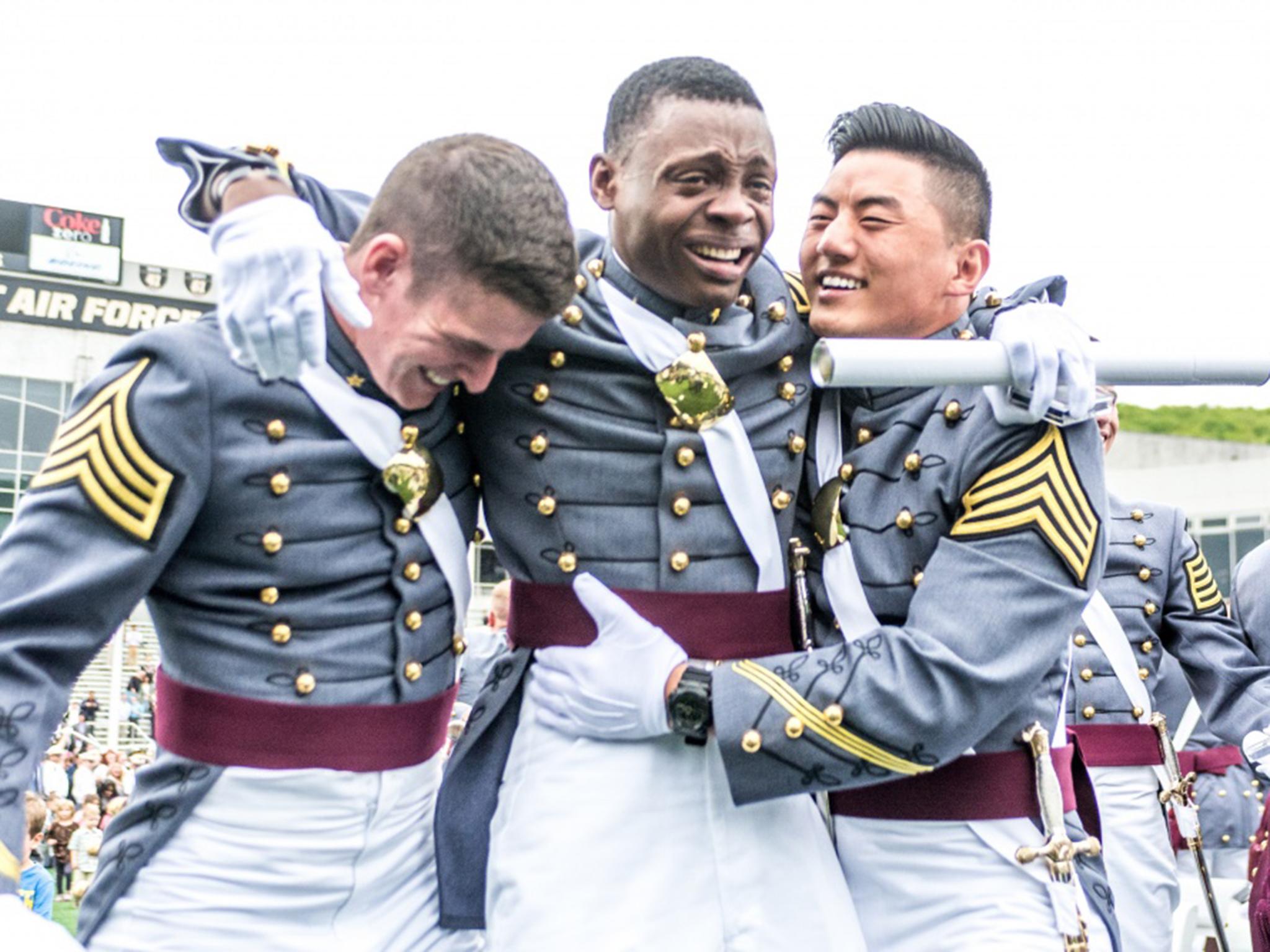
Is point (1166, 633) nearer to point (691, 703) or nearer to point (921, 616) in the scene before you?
point (921, 616)

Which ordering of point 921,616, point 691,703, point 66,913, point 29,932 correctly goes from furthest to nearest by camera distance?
point 66,913
point 921,616
point 691,703
point 29,932

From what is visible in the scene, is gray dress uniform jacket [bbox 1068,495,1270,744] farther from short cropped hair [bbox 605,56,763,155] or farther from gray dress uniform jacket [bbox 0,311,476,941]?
gray dress uniform jacket [bbox 0,311,476,941]

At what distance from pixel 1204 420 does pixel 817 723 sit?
5945cm

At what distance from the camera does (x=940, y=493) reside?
10.4ft

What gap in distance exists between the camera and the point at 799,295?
3.40m

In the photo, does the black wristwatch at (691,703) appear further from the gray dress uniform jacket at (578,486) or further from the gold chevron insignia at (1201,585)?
the gold chevron insignia at (1201,585)

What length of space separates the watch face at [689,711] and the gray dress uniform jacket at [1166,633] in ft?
9.87

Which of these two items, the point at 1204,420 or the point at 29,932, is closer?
the point at 29,932

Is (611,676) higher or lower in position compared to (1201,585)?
higher

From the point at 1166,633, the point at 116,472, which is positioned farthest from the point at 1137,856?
the point at 116,472

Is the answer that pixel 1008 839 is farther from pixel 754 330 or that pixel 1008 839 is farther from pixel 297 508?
pixel 297 508

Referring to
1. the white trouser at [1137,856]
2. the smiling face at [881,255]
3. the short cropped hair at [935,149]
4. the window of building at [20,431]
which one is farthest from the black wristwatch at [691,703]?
the window of building at [20,431]

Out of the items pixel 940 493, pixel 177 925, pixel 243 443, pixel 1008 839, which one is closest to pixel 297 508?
pixel 243 443

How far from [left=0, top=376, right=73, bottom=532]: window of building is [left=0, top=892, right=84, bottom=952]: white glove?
3999cm
